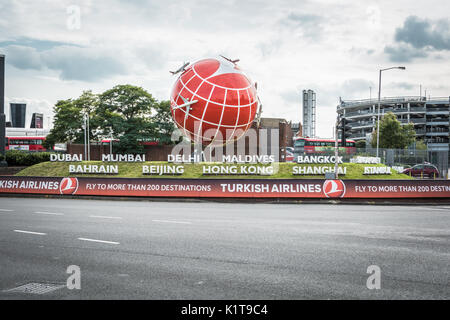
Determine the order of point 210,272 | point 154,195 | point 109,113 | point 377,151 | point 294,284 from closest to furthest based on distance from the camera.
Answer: point 294,284 → point 210,272 → point 154,195 → point 377,151 → point 109,113

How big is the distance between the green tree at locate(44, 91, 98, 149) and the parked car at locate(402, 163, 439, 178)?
38.1 metres

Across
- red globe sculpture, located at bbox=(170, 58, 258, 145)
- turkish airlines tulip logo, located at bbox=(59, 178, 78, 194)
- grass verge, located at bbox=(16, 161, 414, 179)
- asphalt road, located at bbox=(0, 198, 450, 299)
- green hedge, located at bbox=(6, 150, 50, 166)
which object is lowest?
asphalt road, located at bbox=(0, 198, 450, 299)

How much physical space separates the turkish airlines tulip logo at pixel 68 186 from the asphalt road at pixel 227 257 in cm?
997

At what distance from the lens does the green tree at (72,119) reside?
54781 mm

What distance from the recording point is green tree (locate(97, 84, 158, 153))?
46594 millimetres

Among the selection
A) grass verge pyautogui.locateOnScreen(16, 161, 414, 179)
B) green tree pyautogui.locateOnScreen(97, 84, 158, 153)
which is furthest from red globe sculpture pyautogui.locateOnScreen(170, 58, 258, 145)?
green tree pyautogui.locateOnScreen(97, 84, 158, 153)

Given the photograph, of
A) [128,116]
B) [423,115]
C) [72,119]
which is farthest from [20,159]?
[423,115]

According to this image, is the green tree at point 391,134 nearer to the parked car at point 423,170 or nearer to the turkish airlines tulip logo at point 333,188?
the parked car at point 423,170

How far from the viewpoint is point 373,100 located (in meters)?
103

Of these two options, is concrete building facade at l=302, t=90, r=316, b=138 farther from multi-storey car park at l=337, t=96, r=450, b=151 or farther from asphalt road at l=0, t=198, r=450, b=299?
asphalt road at l=0, t=198, r=450, b=299

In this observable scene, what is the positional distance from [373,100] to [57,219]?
10220 centimetres

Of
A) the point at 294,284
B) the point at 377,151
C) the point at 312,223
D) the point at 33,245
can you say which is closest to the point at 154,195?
the point at 312,223

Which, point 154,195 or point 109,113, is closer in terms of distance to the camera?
point 154,195

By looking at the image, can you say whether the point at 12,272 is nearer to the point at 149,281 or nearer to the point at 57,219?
the point at 149,281
